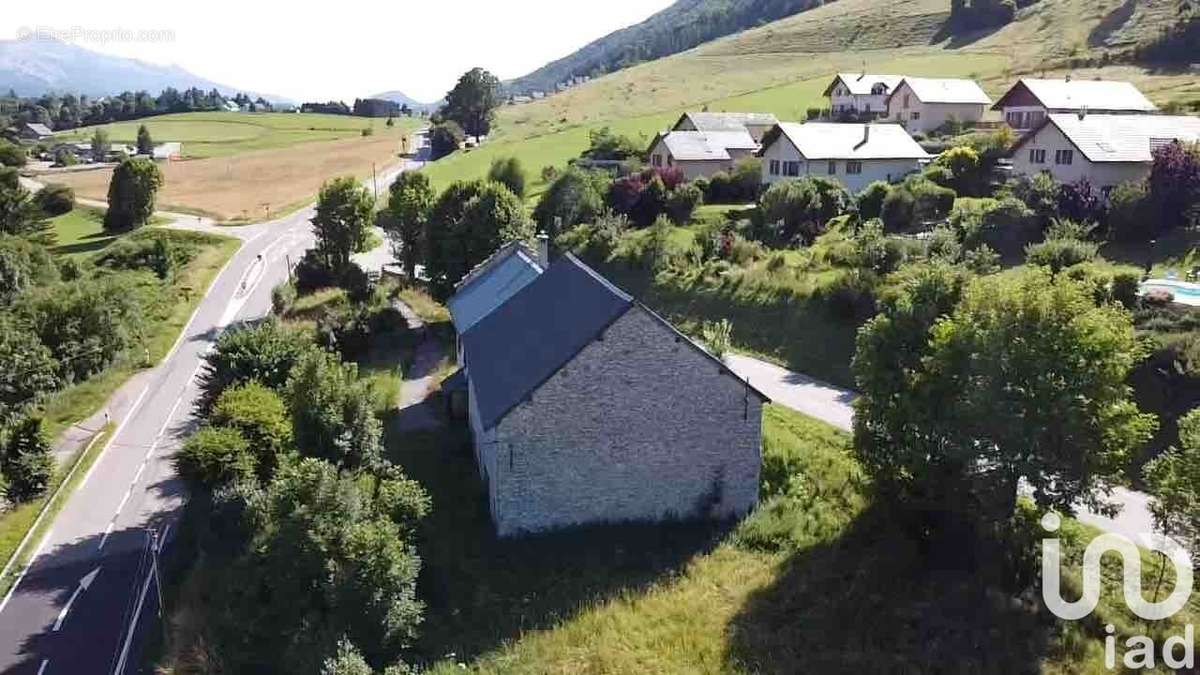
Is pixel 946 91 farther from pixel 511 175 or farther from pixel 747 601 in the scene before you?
pixel 747 601

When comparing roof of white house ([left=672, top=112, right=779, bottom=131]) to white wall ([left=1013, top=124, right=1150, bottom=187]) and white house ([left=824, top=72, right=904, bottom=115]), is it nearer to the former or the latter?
white house ([left=824, top=72, right=904, bottom=115])

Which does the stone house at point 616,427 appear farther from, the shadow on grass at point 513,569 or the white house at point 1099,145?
the white house at point 1099,145

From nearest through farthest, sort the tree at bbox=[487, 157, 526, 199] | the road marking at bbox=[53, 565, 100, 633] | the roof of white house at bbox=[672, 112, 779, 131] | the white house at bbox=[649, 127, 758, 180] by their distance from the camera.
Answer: the road marking at bbox=[53, 565, 100, 633] < the white house at bbox=[649, 127, 758, 180] < the tree at bbox=[487, 157, 526, 199] < the roof of white house at bbox=[672, 112, 779, 131]

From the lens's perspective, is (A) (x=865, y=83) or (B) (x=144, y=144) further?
(B) (x=144, y=144)

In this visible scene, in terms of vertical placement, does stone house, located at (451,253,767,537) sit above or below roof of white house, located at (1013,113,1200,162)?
below

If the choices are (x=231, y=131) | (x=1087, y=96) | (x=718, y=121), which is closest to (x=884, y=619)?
(x=1087, y=96)

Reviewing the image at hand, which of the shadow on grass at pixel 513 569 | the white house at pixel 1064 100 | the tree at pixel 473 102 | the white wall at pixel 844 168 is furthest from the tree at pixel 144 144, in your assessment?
the shadow on grass at pixel 513 569

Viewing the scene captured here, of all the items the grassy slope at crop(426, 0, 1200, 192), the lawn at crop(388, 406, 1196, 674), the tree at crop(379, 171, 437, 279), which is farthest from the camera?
the grassy slope at crop(426, 0, 1200, 192)

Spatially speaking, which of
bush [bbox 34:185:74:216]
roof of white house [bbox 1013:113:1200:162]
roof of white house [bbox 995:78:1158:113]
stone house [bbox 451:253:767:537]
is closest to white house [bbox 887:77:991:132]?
roof of white house [bbox 995:78:1158:113]

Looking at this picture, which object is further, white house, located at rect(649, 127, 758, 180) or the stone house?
white house, located at rect(649, 127, 758, 180)
